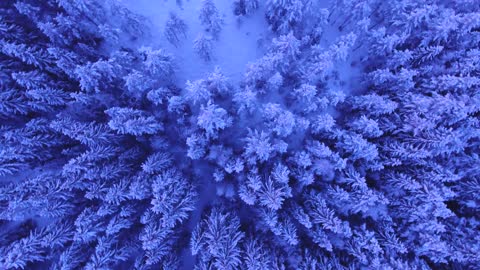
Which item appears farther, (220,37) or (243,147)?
(220,37)

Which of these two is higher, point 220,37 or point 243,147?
point 220,37

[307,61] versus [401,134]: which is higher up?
[307,61]

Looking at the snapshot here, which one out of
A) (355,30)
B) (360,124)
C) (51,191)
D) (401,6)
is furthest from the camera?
(355,30)

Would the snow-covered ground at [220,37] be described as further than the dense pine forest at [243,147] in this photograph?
A: Yes

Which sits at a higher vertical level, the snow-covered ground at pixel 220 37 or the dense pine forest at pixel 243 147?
the snow-covered ground at pixel 220 37

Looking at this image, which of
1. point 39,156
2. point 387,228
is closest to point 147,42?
point 39,156

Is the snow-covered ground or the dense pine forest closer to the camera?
the dense pine forest

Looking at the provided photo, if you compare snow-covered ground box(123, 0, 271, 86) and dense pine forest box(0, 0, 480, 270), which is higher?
snow-covered ground box(123, 0, 271, 86)

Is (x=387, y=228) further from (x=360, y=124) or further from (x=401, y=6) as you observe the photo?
(x=401, y=6)
